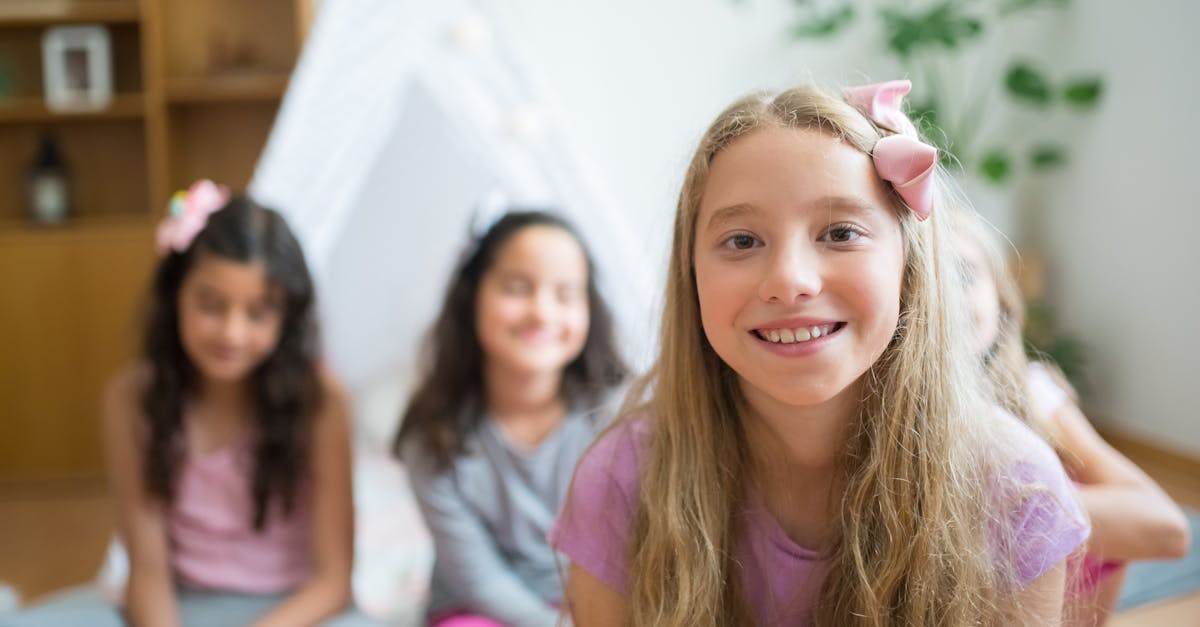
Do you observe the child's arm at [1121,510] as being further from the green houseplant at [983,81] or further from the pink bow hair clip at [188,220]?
the green houseplant at [983,81]

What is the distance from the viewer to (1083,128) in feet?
Answer: 11.3

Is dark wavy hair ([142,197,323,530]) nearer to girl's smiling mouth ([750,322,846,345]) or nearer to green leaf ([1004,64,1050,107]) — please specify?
girl's smiling mouth ([750,322,846,345])

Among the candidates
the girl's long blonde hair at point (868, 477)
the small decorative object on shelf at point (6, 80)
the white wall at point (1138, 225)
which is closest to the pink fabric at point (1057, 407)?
the girl's long blonde hair at point (868, 477)

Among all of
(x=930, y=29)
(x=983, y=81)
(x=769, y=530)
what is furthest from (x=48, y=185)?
(x=769, y=530)

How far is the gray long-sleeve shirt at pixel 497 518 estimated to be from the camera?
4.84ft

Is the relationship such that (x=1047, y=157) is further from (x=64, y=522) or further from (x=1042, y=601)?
(x=64, y=522)

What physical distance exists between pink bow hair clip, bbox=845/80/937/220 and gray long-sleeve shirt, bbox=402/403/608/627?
69cm

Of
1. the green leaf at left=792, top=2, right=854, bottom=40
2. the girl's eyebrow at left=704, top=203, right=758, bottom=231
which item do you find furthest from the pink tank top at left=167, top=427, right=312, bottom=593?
the green leaf at left=792, top=2, right=854, bottom=40

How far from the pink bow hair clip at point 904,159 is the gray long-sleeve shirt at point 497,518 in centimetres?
69

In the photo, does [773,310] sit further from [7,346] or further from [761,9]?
[7,346]

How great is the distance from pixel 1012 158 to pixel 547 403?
2.52m

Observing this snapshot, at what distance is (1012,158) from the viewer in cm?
364

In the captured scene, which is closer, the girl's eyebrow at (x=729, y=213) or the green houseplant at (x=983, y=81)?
the girl's eyebrow at (x=729, y=213)

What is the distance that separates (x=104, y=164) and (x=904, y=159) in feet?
11.0
